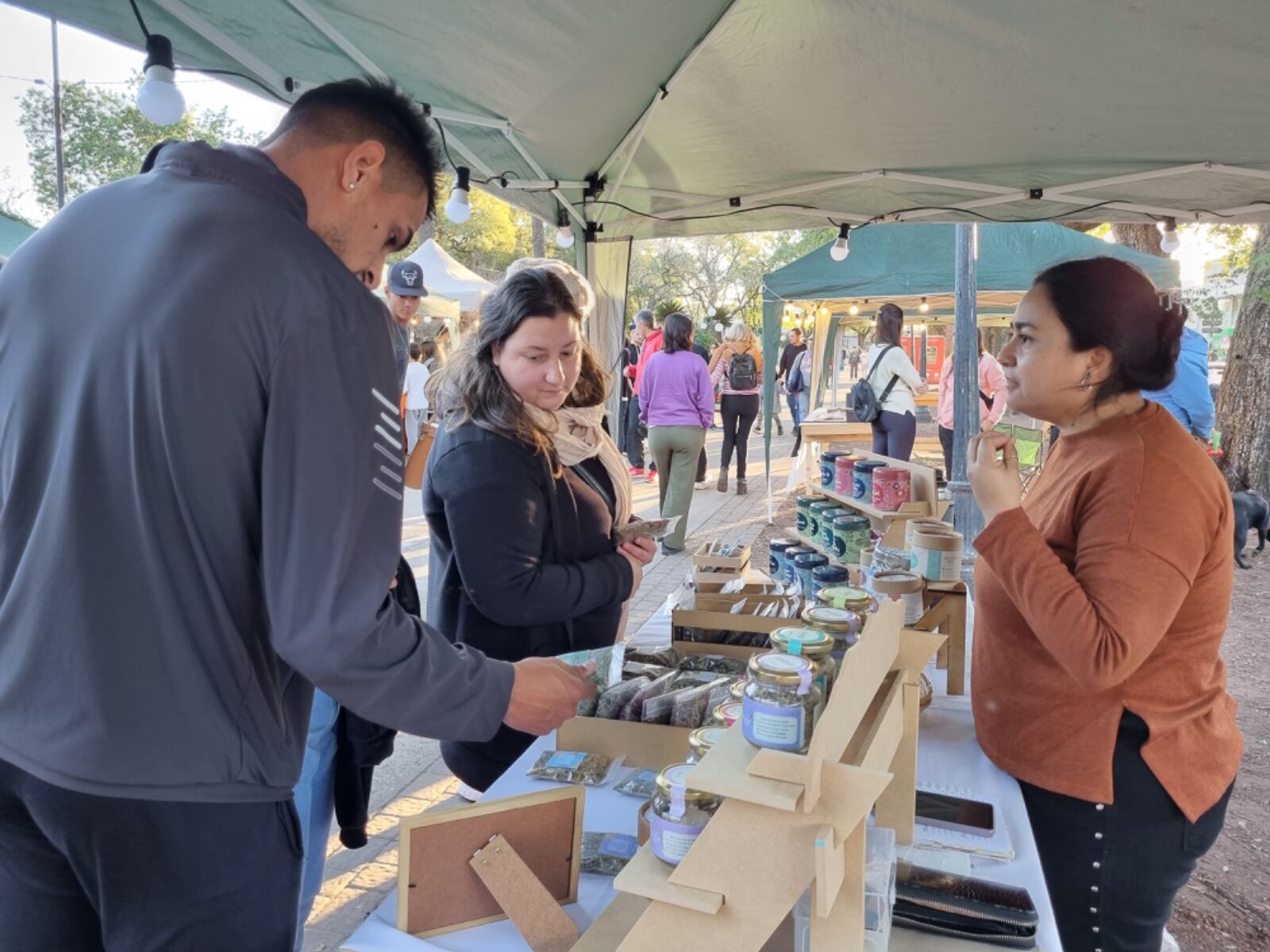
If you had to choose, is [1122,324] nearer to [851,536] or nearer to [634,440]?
[851,536]

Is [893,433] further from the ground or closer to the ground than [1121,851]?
further from the ground

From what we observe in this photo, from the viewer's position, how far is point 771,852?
0.92 metres

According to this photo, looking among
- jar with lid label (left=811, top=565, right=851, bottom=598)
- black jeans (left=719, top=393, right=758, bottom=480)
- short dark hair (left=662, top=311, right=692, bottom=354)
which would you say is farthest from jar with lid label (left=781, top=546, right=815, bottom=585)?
black jeans (left=719, top=393, right=758, bottom=480)

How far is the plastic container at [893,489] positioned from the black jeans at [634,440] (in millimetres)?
6764

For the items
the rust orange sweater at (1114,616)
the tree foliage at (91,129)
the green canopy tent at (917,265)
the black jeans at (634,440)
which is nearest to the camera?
the rust orange sweater at (1114,616)

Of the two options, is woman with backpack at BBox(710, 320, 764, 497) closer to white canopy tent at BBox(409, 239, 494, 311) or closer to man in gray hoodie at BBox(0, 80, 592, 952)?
white canopy tent at BBox(409, 239, 494, 311)

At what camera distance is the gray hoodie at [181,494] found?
1.03 meters

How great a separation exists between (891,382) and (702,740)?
722 centimetres

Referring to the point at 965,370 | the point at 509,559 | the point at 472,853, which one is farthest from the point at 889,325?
the point at 472,853

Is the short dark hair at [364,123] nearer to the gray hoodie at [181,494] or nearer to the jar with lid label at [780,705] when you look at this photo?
the gray hoodie at [181,494]

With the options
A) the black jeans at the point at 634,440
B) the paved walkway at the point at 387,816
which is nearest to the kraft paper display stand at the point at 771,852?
the paved walkway at the point at 387,816

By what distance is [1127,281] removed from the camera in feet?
5.53

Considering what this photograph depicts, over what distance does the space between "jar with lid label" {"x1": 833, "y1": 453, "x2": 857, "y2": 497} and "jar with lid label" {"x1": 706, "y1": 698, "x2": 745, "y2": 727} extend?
2868mm

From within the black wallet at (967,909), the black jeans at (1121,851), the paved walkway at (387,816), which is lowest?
the paved walkway at (387,816)
